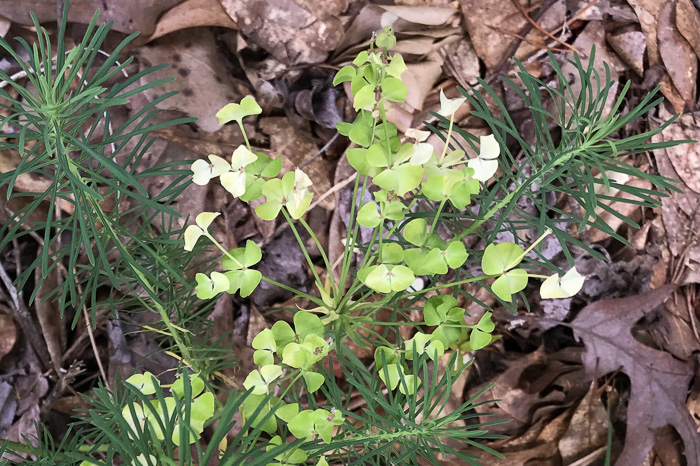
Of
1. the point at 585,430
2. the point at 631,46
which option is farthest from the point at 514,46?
the point at 585,430

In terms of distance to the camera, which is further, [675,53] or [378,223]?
[675,53]

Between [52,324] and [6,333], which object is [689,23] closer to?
[52,324]

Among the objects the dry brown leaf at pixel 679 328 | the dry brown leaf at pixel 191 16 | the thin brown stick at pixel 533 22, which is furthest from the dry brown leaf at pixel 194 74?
the dry brown leaf at pixel 679 328

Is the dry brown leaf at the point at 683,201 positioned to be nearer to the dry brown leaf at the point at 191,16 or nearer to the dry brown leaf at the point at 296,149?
the dry brown leaf at the point at 296,149

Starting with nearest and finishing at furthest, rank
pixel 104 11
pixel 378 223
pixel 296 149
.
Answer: pixel 378 223
pixel 104 11
pixel 296 149

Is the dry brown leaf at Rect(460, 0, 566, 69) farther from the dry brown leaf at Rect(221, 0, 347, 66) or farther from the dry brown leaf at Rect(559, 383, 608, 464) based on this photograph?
the dry brown leaf at Rect(559, 383, 608, 464)

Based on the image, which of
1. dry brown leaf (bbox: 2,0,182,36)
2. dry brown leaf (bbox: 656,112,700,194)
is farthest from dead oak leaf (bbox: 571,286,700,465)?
dry brown leaf (bbox: 2,0,182,36)

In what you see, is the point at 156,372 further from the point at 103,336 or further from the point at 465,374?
the point at 465,374
